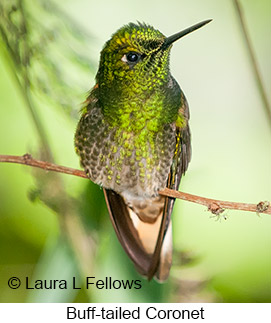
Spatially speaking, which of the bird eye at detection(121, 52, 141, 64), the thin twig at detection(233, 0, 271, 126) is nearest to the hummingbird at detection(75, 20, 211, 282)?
the bird eye at detection(121, 52, 141, 64)

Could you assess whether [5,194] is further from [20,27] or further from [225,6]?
[225,6]

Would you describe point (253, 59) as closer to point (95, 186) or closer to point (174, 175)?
point (174, 175)

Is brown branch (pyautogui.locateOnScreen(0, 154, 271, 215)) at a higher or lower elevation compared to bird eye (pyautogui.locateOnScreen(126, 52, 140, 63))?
lower

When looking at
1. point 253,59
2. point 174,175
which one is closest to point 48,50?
point 174,175

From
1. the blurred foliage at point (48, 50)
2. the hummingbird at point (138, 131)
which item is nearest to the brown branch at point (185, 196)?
the hummingbird at point (138, 131)

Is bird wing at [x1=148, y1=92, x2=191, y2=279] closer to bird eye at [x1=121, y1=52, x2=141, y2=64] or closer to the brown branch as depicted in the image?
the brown branch
